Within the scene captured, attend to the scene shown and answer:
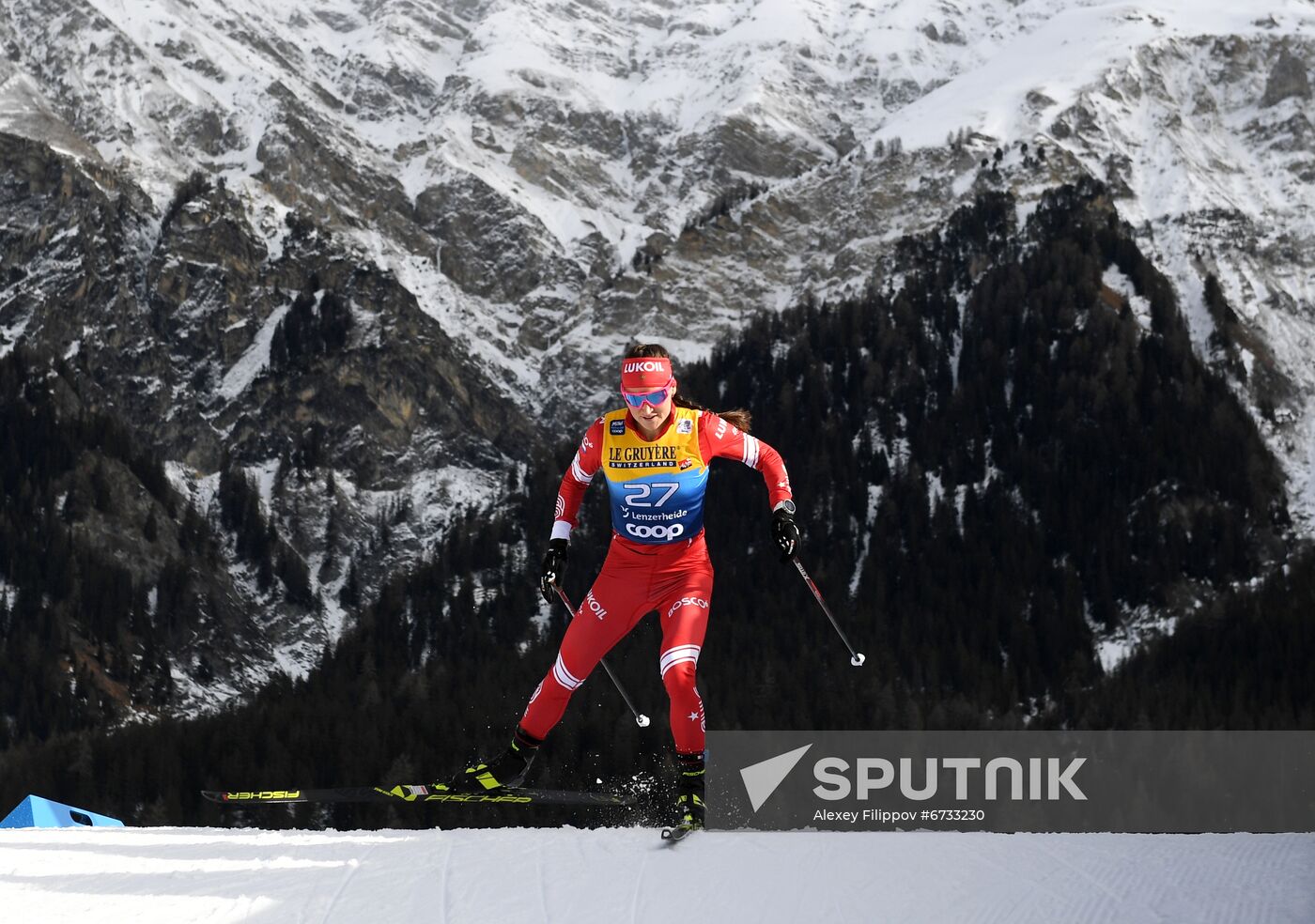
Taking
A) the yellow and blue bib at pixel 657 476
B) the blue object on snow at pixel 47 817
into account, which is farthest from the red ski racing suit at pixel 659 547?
the blue object on snow at pixel 47 817

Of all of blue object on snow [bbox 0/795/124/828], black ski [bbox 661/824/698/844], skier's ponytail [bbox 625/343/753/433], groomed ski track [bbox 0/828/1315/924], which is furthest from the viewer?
blue object on snow [bbox 0/795/124/828]

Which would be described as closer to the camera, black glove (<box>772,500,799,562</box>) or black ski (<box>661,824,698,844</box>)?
black ski (<box>661,824,698,844</box>)

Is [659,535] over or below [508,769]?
over

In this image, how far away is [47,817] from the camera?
15633 mm

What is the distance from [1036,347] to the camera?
156625mm

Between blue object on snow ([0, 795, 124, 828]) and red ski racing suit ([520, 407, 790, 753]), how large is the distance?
497cm

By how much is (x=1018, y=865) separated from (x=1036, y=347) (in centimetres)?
14973

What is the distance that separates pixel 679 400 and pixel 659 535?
1198 mm

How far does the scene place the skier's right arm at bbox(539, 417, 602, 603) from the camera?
13656 mm

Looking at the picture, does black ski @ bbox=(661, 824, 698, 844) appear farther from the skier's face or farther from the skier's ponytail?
the skier's ponytail

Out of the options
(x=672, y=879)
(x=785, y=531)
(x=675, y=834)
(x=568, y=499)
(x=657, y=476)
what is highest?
(x=657, y=476)

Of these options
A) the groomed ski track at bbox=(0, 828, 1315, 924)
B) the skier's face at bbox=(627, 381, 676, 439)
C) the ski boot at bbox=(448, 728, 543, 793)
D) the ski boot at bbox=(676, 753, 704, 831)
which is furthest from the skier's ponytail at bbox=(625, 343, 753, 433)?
the groomed ski track at bbox=(0, 828, 1315, 924)

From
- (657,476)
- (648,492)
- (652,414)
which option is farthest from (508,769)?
(652,414)

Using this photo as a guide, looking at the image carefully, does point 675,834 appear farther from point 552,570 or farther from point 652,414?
point 652,414
